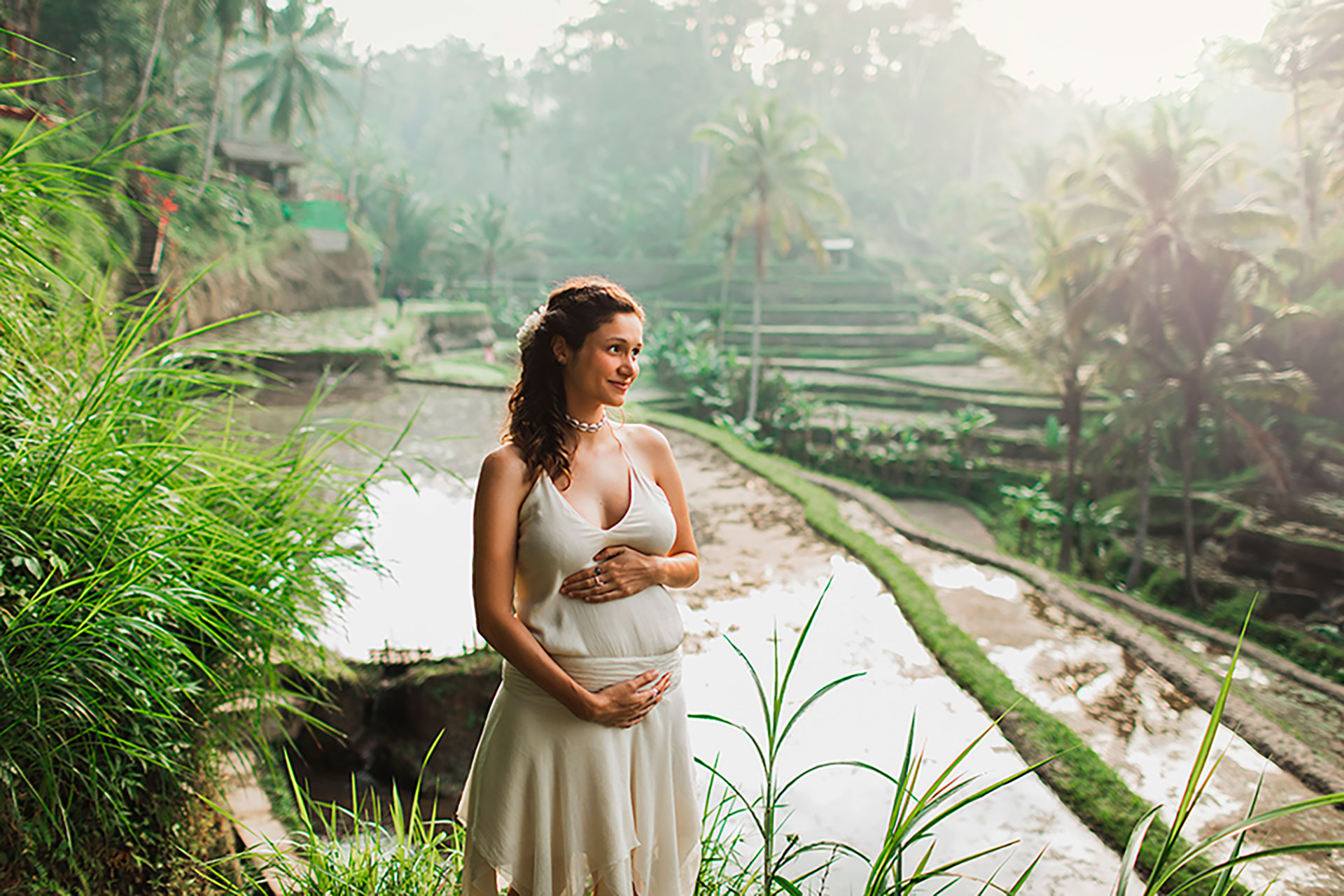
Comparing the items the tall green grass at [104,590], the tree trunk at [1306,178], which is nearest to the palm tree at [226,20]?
the tall green grass at [104,590]

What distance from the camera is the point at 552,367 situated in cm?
129

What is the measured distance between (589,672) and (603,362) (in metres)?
0.49

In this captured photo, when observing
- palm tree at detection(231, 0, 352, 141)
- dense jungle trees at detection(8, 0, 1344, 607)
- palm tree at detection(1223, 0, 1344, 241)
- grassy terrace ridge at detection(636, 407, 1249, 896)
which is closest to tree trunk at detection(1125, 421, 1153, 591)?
dense jungle trees at detection(8, 0, 1344, 607)

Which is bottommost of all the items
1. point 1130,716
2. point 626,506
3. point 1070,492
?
point 1070,492

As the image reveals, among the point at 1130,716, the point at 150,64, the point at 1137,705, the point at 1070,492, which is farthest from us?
the point at 1070,492

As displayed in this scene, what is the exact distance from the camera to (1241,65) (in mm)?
14641

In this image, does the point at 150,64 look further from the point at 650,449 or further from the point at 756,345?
the point at 650,449

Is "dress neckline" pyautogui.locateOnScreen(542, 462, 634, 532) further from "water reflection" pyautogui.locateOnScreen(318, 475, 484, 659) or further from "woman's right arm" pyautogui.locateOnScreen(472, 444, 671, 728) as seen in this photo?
"water reflection" pyautogui.locateOnScreen(318, 475, 484, 659)

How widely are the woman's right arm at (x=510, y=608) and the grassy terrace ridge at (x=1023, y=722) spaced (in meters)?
0.68

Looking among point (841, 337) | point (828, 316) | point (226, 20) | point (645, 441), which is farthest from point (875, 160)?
point (645, 441)

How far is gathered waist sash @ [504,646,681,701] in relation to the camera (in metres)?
1.22

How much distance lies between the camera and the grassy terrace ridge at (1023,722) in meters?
2.75

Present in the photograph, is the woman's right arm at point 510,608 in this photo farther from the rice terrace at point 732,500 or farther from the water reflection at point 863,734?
the water reflection at point 863,734

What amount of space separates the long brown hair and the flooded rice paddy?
2.96 feet
